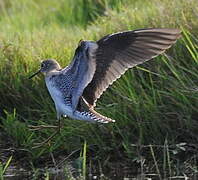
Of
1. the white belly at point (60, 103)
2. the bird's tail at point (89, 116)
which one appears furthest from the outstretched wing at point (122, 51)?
the white belly at point (60, 103)

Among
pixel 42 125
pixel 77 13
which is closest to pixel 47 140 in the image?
pixel 42 125

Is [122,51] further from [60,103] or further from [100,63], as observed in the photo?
[60,103]

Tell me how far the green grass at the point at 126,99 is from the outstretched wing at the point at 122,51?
0.61m

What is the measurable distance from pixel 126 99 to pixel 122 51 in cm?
78

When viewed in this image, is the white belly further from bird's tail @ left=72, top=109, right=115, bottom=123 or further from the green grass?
the green grass

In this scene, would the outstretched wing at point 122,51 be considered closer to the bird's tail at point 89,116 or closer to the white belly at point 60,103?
the bird's tail at point 89,116

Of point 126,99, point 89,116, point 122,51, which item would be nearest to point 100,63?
point 122,51

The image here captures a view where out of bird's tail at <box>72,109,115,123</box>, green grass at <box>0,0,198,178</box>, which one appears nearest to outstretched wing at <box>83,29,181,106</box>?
bird's tail at <box>72,109,115,123</box>

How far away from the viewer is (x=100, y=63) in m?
5.83

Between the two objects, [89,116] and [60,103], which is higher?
[60,103]

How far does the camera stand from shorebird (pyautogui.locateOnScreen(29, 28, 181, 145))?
18.5 ft

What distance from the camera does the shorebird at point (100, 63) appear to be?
5.63m

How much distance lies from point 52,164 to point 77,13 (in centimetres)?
361

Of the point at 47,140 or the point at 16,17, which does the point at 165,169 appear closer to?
the point at 47,140
